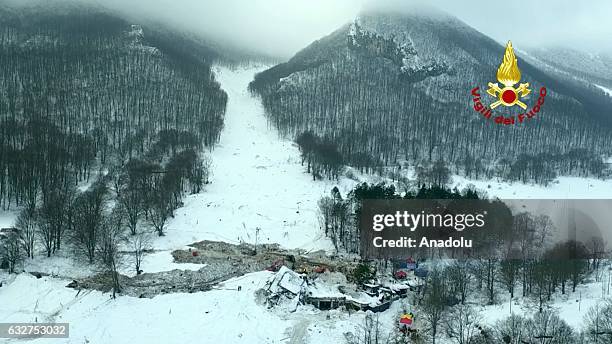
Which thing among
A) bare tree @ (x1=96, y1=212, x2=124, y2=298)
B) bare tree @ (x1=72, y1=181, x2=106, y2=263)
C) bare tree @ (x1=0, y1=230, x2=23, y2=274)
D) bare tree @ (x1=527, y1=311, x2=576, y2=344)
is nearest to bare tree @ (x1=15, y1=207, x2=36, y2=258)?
bare tree @ (x1=0, y1=230, x2=23, y2=274)

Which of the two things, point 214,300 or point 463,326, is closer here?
Result: point 463,326

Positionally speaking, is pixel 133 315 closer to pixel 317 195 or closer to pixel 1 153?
pixel 317 195

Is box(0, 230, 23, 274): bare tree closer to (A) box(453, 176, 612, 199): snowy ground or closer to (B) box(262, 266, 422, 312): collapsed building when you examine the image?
(B) box(262, 266, 422, 312): collapsed building

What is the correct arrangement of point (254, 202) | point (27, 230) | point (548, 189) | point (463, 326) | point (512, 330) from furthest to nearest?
point (548, 189), point (254, 202), point (27, 230), point (463, 326), point (512, 330)

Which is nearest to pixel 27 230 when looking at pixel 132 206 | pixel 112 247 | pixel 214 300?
pixel 112 247

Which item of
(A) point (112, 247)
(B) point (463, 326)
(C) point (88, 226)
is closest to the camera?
(B) point (463, 326)

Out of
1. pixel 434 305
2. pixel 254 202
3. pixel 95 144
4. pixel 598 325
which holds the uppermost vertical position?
pixel 95 144

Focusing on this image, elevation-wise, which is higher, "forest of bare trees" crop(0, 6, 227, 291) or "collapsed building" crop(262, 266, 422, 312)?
"forest of bare trees" crop(0, 6, 227, 291)

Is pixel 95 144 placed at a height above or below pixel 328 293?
above

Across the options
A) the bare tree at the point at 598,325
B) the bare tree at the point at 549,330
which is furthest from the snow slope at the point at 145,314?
the bare tree at the point at 598,325

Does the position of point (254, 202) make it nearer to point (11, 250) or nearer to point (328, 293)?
point (328, 293)
